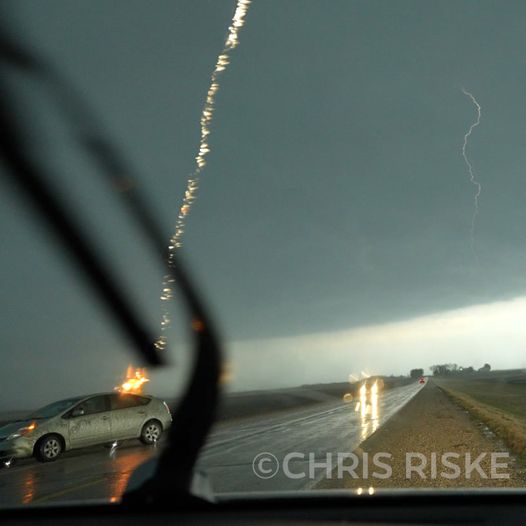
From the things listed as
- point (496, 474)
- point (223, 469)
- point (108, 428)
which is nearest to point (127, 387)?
point (223, 469)

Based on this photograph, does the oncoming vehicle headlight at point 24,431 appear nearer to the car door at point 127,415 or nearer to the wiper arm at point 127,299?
the car door at point 127,415

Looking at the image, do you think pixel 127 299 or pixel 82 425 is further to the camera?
pixel 82 425

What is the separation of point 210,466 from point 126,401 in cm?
741

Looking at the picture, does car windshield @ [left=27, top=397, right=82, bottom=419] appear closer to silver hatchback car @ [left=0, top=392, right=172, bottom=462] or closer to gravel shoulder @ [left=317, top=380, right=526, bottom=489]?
silver hatchback car @ [left=0, top=392, right=172, bottom=462]

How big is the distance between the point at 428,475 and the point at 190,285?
7.78 metres

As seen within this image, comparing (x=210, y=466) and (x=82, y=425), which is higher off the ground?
(x=82, y=425)

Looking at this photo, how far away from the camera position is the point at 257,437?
60.7 ft

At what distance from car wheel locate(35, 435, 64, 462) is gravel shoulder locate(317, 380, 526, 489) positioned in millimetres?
7379

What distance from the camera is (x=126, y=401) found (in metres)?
18.9

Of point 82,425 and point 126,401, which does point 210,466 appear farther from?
point 126,401

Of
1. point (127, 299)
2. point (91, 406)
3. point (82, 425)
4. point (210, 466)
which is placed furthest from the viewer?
point (91, 406)

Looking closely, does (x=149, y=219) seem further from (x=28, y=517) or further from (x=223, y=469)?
(x=223, y=469)

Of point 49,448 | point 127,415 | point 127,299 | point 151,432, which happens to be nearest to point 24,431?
point 49,448

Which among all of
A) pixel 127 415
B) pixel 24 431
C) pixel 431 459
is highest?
pixel 127 415
